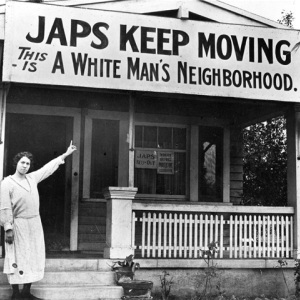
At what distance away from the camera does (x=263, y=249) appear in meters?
9.46

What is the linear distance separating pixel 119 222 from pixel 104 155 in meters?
2.62

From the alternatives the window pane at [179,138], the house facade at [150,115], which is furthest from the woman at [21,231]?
the window pane at [179,138]

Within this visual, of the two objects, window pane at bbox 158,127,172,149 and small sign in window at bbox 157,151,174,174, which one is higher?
window pane at bbox 158,127,172,149

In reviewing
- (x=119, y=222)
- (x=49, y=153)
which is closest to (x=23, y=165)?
(x=119, y=222)

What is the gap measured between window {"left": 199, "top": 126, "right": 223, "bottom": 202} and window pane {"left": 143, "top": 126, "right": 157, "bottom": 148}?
3.11 ft

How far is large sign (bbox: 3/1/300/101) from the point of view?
8328 mm

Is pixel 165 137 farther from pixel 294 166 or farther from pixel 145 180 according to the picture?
pixel 294 166

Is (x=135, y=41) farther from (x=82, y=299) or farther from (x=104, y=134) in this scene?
(x=82, y=299)

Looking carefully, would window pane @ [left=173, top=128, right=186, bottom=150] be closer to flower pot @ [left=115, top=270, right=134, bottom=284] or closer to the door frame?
the door frame

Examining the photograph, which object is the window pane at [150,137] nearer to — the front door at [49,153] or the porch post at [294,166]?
the front door at [49,153]

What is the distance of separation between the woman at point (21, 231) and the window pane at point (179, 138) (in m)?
4.41

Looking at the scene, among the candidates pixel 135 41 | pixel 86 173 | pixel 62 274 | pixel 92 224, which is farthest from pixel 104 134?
pixel 62 274

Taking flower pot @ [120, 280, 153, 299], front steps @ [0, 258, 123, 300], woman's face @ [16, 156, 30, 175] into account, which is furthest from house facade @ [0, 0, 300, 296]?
woman's face @ [16, 156, 30, 175]

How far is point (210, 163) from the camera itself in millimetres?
11836
